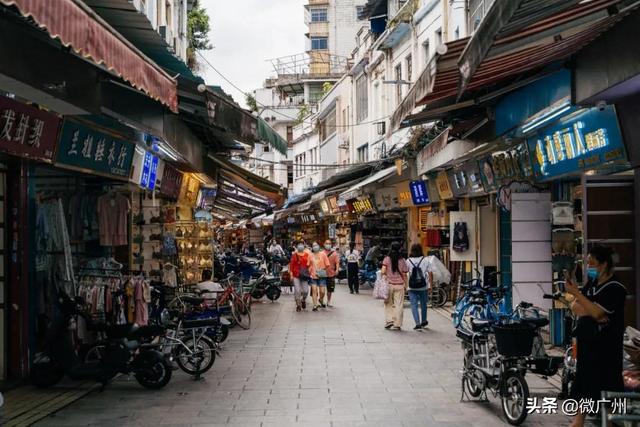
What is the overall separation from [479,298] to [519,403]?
15.9ft

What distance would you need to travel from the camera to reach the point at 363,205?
2786 cm

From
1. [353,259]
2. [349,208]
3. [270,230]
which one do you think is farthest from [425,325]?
[270,230]

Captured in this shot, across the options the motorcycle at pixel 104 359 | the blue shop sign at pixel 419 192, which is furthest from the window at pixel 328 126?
the motorcycle at pixel 104 359

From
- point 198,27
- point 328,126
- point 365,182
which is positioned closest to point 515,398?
point 365,182

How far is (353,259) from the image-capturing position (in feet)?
88.8

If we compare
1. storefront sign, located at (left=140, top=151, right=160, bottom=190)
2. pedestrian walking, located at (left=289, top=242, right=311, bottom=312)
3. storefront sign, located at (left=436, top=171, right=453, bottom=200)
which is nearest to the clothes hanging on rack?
storefront sign, located at (left=140, top=151, right=160, bottom=190)

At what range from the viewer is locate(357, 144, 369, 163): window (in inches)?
1388

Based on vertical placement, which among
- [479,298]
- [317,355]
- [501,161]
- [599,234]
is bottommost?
[317,355]

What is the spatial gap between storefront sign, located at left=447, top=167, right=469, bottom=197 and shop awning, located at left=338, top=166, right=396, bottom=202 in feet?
11.3

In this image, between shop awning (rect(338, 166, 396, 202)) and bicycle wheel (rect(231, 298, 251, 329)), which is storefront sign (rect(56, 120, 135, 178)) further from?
shop awning (rect(338, 166, 396, 202))

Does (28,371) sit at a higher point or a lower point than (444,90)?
lower

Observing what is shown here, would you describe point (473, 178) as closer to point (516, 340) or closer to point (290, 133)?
point (516, 340)

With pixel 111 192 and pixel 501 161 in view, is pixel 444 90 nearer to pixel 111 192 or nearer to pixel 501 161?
pixel 501 161

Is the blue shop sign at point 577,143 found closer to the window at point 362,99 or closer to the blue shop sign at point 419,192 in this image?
the blue shop sign at point 419,192
